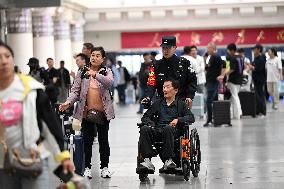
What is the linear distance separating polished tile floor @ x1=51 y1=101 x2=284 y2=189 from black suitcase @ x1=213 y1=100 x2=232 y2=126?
1.04 feet

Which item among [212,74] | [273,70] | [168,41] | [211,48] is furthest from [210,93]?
[168,41]

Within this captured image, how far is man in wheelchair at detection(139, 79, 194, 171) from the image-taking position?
10.7m

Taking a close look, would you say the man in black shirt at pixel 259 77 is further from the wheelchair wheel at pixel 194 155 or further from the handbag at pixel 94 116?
the handbag at pixel 94 116

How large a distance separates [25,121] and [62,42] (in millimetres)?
28265

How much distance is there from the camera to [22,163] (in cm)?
589

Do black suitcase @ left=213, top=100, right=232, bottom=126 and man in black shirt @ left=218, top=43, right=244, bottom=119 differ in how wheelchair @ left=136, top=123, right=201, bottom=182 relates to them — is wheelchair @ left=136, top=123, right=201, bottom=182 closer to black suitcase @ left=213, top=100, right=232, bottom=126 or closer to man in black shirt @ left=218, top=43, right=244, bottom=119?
black suitcase @ left=213, top=100, right=232, bottom=126

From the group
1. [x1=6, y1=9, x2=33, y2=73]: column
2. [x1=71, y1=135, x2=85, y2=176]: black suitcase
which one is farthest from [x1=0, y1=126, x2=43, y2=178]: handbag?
[x1=6, y1=9, x2=33, y2=73]: column

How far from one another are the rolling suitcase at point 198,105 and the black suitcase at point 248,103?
1.16 metres

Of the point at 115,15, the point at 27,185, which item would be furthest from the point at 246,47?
the point at 27,185

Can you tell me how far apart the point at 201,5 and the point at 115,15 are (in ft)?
13.0

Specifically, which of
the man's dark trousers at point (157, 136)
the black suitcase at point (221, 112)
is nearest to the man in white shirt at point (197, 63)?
the black suitcase at point (221, 112)

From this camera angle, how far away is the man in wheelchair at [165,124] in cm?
1070

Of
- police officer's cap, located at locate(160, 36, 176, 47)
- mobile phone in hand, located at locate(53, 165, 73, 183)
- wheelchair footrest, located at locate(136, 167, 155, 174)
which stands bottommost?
wheelchair footrest, located at locate(136, 167, 155, 174)

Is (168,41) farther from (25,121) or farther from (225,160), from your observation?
(25,121)
